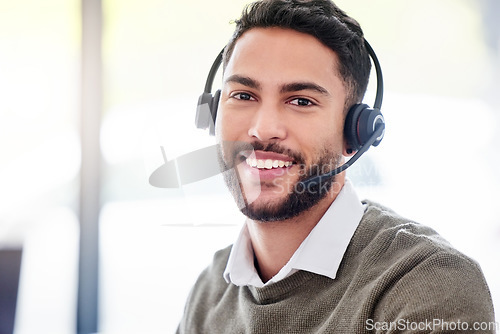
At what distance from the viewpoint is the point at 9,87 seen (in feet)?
7.12

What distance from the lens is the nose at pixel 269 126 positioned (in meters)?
1.12

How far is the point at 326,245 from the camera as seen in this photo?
1085mm

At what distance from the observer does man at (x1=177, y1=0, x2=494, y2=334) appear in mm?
979

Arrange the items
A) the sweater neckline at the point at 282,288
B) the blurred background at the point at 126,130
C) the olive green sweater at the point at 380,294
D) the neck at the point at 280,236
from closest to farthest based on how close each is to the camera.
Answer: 1. the olive green sweater at the point at 380,294
2. the sweater neckline at the point at 282,288
3. the neck at the point at 280,236
4. the blurred background at the point at 126,130

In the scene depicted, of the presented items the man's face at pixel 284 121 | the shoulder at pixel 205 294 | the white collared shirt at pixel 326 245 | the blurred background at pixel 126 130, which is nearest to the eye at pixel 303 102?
the man's face at pixel 284 121

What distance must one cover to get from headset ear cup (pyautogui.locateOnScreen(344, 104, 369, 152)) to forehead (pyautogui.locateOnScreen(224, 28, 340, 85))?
0.27ft

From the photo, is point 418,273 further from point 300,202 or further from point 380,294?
point 300,202

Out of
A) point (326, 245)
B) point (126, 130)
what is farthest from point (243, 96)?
point (126, 130)

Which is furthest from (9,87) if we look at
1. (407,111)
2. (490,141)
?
(490,141)

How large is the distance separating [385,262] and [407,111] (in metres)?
1.23

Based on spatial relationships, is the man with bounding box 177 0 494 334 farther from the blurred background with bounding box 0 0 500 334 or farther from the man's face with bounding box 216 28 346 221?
the blurred background with bounding box 0 0 500 334

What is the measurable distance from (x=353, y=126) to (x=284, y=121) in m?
0.16

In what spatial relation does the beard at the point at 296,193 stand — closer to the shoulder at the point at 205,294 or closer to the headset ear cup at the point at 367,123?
the headset ear cup at the point at 367,123

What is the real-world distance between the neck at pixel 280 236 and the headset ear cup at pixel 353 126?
0.11 meters
